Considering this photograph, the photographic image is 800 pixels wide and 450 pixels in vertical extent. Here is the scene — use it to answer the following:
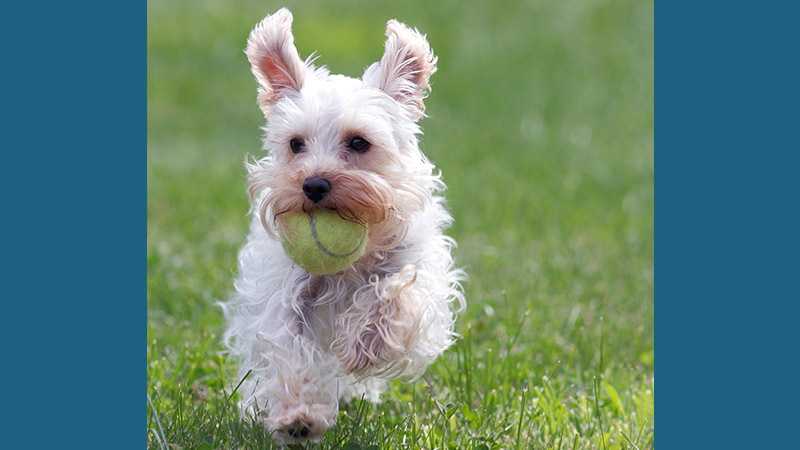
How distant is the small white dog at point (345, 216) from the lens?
363 centimetres

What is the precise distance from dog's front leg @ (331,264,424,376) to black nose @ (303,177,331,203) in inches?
19.9

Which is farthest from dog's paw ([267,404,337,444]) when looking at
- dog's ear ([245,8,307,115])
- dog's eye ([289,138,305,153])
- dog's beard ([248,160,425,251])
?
dog's ear ([245,8,307,115])

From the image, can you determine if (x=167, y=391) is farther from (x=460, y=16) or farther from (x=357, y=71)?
(x=460, y=16)

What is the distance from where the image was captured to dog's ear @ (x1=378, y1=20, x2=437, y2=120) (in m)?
3.89

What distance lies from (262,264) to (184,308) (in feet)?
6.46

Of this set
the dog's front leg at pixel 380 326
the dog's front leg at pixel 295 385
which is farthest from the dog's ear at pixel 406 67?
the dog's front leg at pixel 295 385

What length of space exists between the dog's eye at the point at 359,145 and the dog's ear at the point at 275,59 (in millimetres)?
413

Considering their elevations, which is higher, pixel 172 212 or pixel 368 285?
pixel 172 212

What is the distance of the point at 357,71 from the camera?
38.8 feet

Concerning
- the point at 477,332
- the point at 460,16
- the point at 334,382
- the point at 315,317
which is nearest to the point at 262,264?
the point at 315,317

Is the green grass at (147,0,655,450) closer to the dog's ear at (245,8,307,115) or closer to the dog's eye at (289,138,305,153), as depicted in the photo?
the dog's eye at (289,138,305,153)

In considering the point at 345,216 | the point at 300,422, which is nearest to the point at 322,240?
the point at 345,216

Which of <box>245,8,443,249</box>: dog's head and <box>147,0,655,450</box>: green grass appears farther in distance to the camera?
<box>147,0,655,450</box>: green grass

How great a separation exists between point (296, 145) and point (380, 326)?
814 mm
